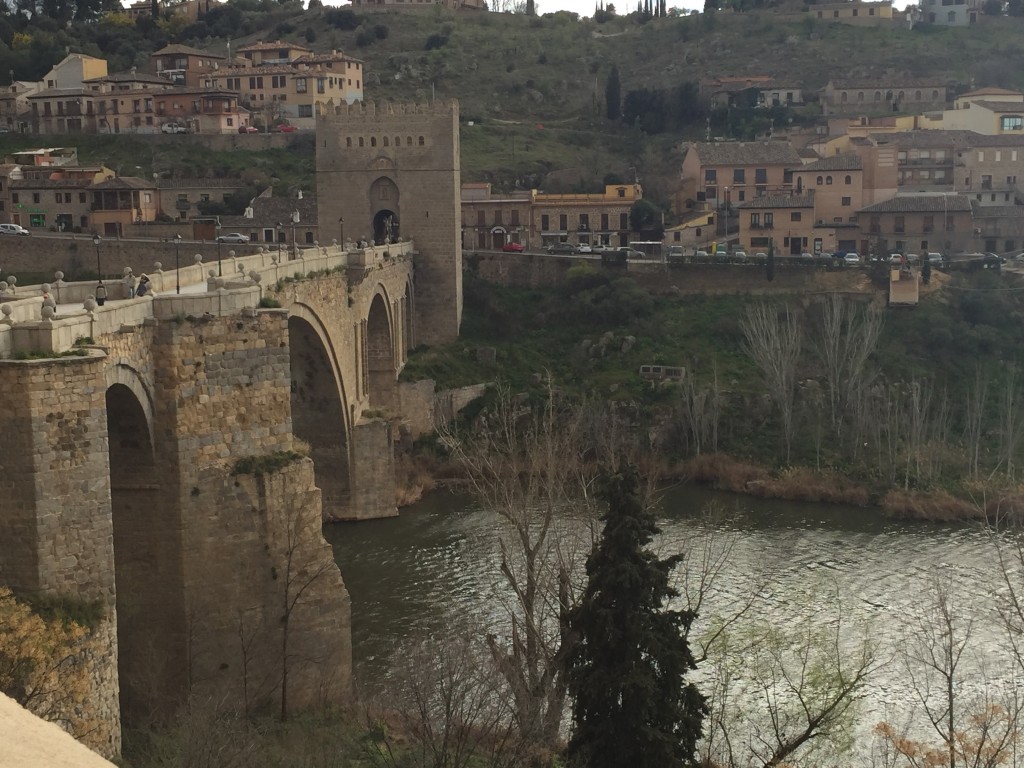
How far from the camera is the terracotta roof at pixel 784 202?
A: 4938 centimetres

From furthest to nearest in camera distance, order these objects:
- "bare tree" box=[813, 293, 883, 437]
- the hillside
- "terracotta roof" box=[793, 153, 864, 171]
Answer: the hillside, "terracotta roof" box=[793, 153, 864, 171], "bare tree" box=[813, 293, 883, 437]

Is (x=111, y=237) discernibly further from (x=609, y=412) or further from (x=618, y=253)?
(x=609, y=412)

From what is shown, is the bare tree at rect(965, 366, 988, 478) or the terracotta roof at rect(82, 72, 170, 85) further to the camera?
the terracotta roof at rect(82, 72, 170, 85)

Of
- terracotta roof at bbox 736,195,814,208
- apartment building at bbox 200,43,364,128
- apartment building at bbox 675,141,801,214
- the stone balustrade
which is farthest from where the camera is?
apartment building at bbox 200,43,364,128

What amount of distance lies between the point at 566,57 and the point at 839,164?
3067 centimetres

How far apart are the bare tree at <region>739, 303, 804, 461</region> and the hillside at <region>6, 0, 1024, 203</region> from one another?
824 inches

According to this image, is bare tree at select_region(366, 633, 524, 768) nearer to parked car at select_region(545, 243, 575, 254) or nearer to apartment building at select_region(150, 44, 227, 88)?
parked car at select_region(545, 243, 575, 254)

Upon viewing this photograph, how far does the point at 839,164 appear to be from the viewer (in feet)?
165

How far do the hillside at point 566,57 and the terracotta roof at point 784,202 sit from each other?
35.3ft

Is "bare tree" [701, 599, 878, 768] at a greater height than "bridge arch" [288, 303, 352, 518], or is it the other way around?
"bridge arch" [288, 303, 352, 518]

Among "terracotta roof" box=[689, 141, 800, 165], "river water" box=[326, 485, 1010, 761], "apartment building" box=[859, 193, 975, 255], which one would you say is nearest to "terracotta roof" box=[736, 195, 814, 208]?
"apartment building" box=[859, 193, 975, 255]

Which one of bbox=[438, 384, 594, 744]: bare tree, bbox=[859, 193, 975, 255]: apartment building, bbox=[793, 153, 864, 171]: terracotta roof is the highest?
bbox=[793, 153, 864, 171]: terracotta roof

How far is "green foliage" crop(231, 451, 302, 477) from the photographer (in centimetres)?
1894

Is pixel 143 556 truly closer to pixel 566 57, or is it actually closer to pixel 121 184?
pixel 121 184
